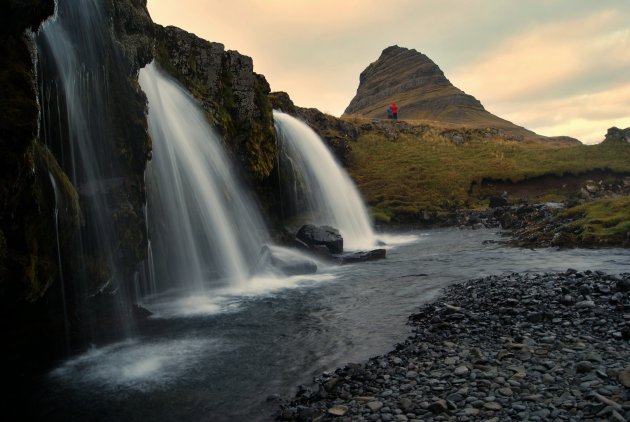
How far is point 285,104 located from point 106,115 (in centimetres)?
4121

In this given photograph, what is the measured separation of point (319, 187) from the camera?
4716 cm

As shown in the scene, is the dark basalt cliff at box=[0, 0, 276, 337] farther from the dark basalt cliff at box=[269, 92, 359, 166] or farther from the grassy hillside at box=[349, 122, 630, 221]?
the dark basalt cliff at box=[269, 92, 359, 166]

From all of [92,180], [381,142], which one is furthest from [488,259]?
[381,142]

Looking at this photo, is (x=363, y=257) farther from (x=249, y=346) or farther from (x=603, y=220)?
(x=249, y=346)

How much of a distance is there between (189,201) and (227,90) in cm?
1340

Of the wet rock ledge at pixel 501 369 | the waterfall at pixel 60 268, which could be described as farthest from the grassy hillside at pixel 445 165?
the waterfall at pixel 60 268

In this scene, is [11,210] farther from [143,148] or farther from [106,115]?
[143,148]

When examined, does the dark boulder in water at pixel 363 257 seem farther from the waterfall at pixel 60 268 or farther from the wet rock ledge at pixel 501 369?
the waterfall at pixel 60 268

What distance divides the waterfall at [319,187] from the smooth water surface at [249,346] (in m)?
20.5

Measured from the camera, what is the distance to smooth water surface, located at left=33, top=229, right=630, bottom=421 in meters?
9.91

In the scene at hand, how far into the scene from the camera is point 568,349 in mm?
9953

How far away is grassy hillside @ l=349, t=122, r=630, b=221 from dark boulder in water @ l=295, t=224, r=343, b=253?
2134 cm

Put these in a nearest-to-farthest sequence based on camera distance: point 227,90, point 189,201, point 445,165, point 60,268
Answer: point 60,268 < point 189,201 < point 227,90 < point 445,165

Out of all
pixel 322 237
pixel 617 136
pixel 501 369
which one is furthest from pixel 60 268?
pixel 617 136
